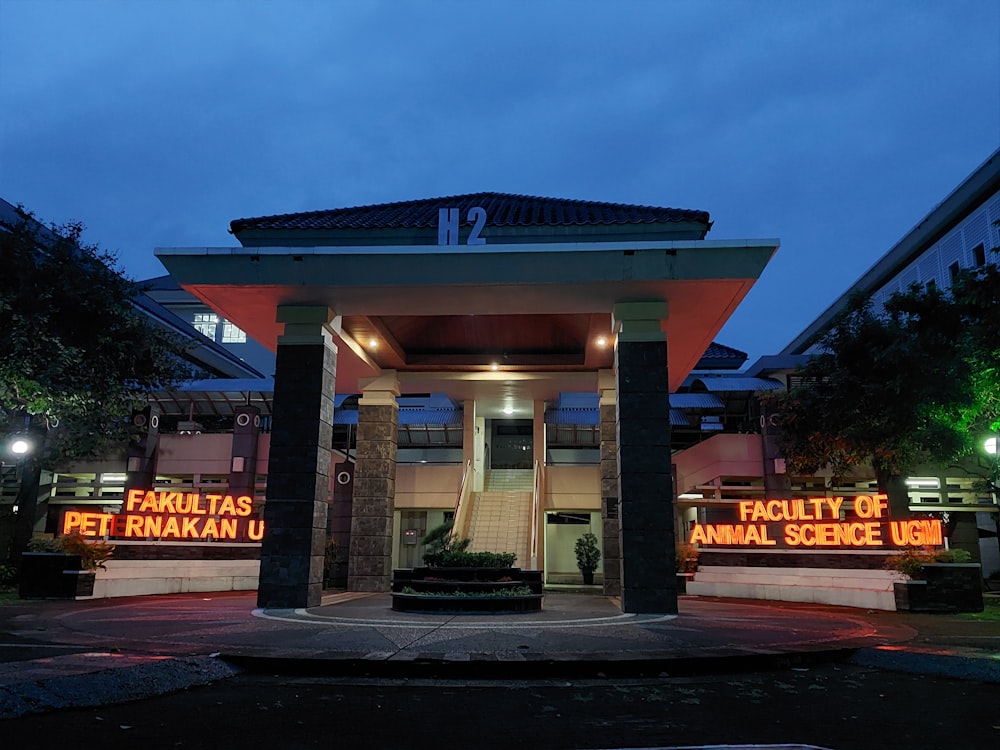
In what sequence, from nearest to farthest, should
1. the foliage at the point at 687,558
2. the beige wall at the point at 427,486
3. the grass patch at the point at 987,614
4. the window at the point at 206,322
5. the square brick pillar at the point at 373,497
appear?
the grass patch at the point at 987,614
the square brick pillar at the point at 373,497
the foliage at the point at 687,558
the beige wall at the point at 427,486
the window at the point at 206,322

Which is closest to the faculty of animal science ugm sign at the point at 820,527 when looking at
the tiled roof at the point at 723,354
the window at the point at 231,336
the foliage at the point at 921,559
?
the foliage at the point at 921,559

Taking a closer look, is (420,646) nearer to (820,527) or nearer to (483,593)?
(483,593)

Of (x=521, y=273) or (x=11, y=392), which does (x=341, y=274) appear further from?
(x=11, y=392)

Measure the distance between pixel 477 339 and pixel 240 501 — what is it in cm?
846

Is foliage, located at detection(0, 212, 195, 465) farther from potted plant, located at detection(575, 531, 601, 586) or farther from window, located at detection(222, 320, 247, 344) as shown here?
window, located at detection(222, 320, 247, 344)

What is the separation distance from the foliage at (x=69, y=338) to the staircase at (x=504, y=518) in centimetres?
1001

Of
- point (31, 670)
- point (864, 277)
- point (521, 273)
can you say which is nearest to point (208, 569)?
point (521, 273)

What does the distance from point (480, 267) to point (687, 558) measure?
12.2 metres

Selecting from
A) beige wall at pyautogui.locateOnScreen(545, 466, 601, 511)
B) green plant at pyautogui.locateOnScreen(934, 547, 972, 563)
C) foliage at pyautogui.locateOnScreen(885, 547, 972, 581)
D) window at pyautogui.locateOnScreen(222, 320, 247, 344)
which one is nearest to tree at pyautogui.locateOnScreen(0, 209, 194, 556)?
beige wall at pyautogui.locateOnScreen(545, 466, 601, 511)

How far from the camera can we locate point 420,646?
8.79 meters

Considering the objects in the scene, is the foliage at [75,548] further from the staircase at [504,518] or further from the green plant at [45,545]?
the staircase at [504,518]

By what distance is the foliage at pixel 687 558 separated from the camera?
22.0m

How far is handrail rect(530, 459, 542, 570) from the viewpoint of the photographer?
21797mm

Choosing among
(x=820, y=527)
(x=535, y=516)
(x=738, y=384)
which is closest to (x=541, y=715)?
(x=820, y=527)
